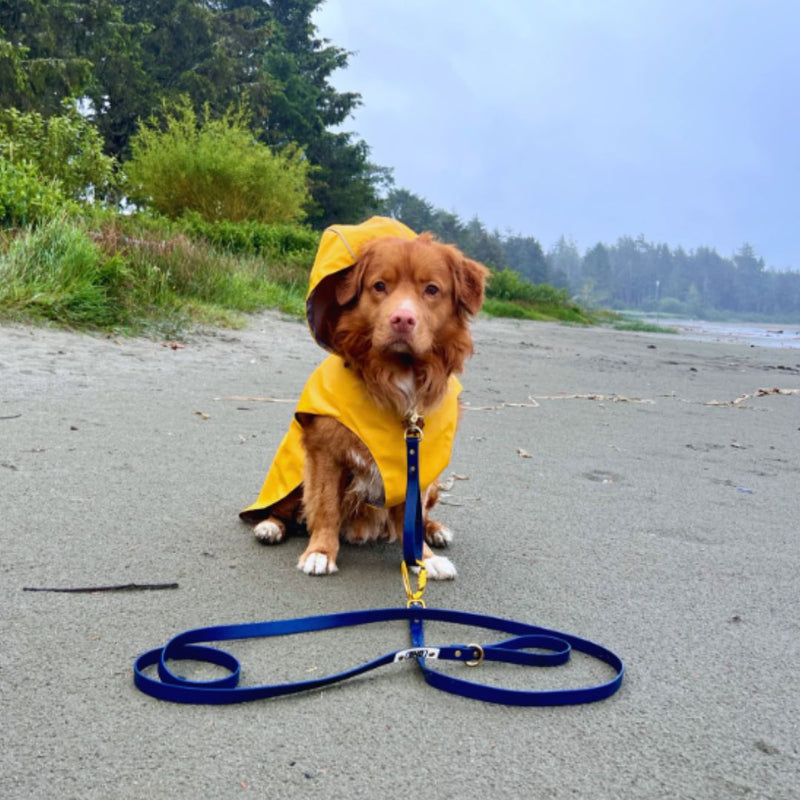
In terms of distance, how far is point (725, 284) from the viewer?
142m

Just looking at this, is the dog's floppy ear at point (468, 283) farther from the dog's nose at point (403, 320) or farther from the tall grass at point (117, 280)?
the tall grass at point (117, 280)

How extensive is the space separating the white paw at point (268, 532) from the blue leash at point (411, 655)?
0.77 meters

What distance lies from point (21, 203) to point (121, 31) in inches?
1232

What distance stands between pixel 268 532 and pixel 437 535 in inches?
27.0

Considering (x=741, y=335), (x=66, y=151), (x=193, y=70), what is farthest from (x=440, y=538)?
(x=193, y=70)

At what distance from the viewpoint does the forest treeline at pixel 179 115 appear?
1756 cm

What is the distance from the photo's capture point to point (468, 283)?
3.11m

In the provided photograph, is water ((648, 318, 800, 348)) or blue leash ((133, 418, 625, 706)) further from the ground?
water ((648, 318, 800, 348))

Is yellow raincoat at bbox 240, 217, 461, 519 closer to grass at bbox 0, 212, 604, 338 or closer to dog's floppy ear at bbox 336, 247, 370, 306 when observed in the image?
dog's floppy ear at bbox 336, 247, 370, 306

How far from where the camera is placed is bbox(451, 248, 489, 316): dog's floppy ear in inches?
121

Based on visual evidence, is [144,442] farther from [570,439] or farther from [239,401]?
[570,439]

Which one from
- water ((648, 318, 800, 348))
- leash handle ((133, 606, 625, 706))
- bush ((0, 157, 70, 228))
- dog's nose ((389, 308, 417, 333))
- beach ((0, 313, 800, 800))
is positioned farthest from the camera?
water ((648, 318, 800, 348))

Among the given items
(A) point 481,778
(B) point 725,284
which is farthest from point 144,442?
(B) point 725,284

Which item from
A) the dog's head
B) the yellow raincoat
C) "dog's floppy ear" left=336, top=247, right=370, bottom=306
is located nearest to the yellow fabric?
the yellow raincoat
